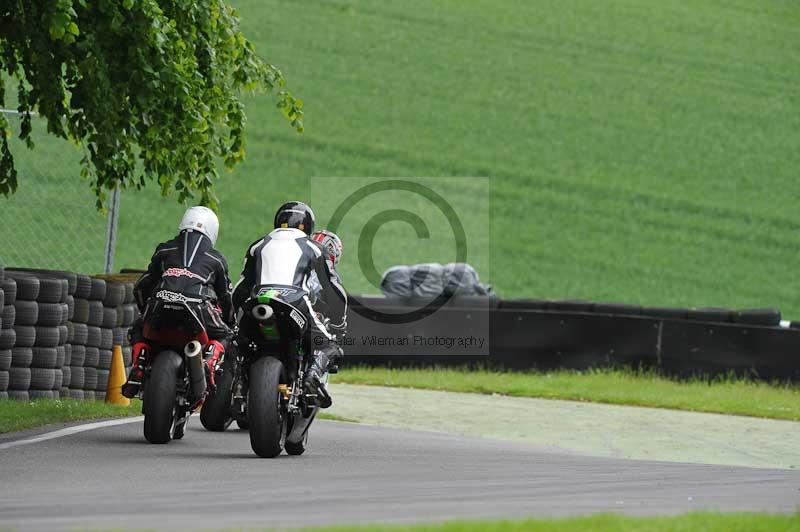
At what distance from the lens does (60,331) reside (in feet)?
42.9

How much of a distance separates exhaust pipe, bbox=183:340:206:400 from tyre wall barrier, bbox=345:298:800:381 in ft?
28.6

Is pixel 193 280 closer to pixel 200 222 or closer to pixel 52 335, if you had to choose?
pixel 200 222

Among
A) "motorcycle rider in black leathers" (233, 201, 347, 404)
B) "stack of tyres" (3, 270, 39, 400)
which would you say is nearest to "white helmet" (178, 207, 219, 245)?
"motorcycle rider in black leathers" (233, 201, 347, 404)

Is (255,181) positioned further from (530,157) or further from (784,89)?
(784,89)

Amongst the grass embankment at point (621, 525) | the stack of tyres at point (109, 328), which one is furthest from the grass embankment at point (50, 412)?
the grass embankment at point (621, 525)

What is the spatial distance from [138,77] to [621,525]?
6327mm

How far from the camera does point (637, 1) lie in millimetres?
51000

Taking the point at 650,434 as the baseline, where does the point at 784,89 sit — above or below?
above

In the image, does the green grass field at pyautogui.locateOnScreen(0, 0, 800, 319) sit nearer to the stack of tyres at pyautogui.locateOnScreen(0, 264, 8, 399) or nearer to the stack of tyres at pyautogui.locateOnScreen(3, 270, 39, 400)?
the stack of tyres at pyautogui.locateOnScreen(3, 270, 39, 400)

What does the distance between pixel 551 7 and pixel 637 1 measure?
3573 mm

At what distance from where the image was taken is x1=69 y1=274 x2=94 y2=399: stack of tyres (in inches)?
534

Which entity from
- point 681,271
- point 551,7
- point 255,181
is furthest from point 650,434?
point 551,7

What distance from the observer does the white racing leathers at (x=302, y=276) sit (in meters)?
9.56

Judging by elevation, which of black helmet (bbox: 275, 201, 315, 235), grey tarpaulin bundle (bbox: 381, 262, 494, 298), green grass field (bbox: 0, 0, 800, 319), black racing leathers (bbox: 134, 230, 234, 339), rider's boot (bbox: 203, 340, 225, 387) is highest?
green grass field (bbox: 0, 0, 800, 319)
